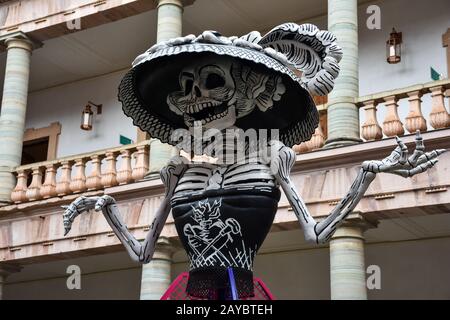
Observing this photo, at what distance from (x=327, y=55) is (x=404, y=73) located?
9.23 meters

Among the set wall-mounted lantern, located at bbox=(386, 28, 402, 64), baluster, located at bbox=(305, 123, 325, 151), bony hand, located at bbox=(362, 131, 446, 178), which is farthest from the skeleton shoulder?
wall-mounted lantern, located at bbox=(386, 28, 402, 64)

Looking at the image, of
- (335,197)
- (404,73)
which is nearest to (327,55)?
(335,197)

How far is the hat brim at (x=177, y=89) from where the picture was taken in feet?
11.6

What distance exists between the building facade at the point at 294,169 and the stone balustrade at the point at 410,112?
0.02 m

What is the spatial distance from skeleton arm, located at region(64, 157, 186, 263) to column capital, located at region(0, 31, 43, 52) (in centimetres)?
1108

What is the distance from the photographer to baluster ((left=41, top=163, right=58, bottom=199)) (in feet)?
43.8

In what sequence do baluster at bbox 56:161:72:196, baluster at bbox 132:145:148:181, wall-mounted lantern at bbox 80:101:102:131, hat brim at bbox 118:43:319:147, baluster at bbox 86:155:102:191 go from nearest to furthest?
hat brim at bbox 118:43:319:147 → baluster at bbox 132:145:148:181 → baluster at bbox 86:155:102:191 → baluster at bbox 56:161:72:196 → wall-mounted lantern at bbox 80:101:102:131

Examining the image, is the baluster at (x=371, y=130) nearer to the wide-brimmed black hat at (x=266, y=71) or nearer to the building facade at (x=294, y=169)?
the building facade at (x=294, y=169)

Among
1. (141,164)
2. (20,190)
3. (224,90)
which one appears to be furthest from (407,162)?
(20,190)

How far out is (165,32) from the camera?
40.7ft

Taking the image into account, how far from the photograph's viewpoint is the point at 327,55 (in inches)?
154

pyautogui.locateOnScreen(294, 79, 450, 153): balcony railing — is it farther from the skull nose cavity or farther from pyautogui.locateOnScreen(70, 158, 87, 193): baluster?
the skull nose cavity
